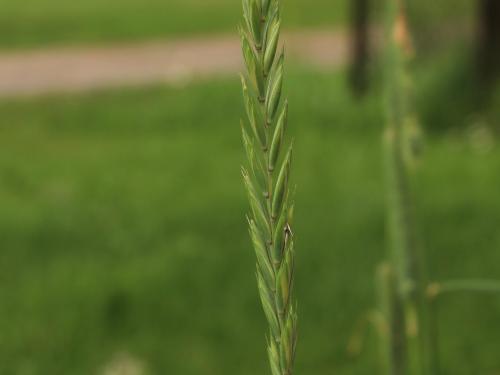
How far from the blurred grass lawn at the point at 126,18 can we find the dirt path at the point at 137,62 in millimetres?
423

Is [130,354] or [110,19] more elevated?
[130,354]

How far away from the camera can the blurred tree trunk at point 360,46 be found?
8164 mm

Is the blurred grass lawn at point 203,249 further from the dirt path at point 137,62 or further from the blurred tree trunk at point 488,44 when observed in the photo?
the dirt path at point 137,62

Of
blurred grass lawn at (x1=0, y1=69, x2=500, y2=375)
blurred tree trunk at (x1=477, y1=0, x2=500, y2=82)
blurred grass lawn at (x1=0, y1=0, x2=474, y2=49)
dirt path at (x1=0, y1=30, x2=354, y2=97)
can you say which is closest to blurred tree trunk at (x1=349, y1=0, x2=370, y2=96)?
blurred grass lawn at (x1=0, y1=69, x2=500, y2=375)

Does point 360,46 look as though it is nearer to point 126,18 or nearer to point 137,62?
point 137,62

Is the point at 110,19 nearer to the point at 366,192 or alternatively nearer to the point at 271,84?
the point at 366,192

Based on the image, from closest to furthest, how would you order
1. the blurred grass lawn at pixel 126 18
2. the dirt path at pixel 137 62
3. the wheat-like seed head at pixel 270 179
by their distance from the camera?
the wheat-like seed head at pixel 270 179 → the dirt path at pixel 137 62 → the blurred grass lawn at pixel 126 18

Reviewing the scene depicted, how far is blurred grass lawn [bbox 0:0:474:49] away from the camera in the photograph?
43.6 feet

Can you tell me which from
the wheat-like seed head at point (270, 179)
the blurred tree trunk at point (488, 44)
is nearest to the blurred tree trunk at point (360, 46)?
the blurred tree trunk at point (488, 44)

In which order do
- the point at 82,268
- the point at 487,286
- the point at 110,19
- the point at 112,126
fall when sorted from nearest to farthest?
1. the point at 487,286
2. the point at 82,268
3. the point at 112,126
4. the point at 110,19

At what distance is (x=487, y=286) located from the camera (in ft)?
3.17

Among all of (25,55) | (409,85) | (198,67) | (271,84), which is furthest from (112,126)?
(271,84)

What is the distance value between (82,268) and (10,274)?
33 centimetres

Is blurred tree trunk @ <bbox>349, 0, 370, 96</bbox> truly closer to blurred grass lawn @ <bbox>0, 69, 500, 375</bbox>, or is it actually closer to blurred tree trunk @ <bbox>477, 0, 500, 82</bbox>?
blurred grass lawn @ <bbox>0, 69, 500, 375</bbox>
